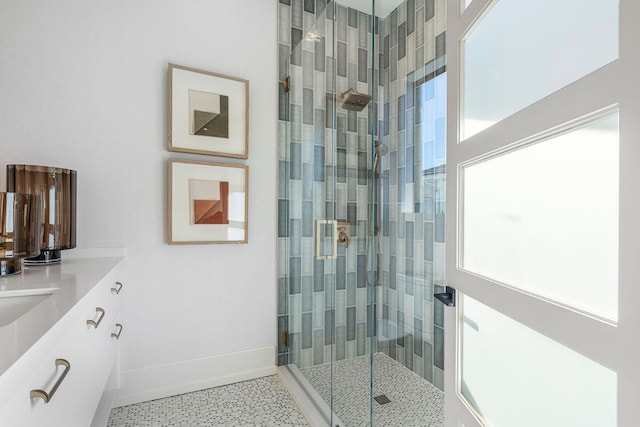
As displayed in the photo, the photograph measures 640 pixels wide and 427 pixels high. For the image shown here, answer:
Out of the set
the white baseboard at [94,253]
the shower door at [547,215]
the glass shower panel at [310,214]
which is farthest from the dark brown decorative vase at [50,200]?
the shower door at [547,215]

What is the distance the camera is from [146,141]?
1888 mm

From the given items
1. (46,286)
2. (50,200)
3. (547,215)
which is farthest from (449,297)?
(50,200)

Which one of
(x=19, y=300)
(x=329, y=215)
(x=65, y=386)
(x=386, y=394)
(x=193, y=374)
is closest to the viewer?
(x=65, y=386)

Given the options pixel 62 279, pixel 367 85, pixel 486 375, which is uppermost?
pixel 367 85

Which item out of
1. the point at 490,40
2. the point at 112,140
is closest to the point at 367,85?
the point at 490,40

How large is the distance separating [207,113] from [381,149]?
1.24 meters

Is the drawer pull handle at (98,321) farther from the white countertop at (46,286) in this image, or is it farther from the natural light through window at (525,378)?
the natural light through window at (525,378)

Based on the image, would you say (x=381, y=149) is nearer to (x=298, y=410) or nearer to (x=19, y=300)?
(x=19, y=300)

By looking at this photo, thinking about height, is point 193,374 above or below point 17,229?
below

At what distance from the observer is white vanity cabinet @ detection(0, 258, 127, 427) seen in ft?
1.87

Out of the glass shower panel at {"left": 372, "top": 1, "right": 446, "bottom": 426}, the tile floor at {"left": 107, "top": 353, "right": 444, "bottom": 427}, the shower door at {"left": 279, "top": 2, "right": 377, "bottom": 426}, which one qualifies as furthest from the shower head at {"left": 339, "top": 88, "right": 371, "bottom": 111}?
the tile floor at {"left": 107, "top": 353, "right": 444, "bottom": 427}

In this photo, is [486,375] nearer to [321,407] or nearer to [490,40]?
[490,40]

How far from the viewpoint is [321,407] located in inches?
67.6

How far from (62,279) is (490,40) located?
153 centimetres
